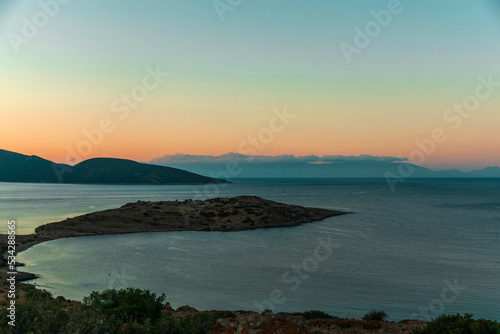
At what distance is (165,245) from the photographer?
6053cm

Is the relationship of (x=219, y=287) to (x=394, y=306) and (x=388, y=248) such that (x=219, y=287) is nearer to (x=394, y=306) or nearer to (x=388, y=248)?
(x=394, y=306)

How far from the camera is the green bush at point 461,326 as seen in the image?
12.8m

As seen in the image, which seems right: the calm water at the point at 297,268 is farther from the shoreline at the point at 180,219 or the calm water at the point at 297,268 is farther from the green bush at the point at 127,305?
the green bush at the point at 127,305

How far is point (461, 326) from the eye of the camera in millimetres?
13297

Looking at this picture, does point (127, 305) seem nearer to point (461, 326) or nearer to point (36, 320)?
point (36, 320)

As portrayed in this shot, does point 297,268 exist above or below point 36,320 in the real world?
below

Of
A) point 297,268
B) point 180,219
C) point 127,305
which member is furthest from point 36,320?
point 180,219

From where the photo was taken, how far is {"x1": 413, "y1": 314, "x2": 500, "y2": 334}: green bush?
12750 mm

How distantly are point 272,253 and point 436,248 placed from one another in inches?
1048

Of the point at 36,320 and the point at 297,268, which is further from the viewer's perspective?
the point at 297,268

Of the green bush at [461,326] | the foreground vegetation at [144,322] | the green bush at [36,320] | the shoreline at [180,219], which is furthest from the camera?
the shoreline at [180,219]

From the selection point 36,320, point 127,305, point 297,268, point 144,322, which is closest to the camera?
point 36,320

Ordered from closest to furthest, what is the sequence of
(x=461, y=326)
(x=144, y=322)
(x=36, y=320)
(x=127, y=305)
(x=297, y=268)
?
(x=36, y=320), (x=461, y=326), (x=144, y=322), (x=127, y=305), (x=297, y=268)

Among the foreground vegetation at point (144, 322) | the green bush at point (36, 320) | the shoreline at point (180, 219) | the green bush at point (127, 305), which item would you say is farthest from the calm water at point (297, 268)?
the green bush at point (36, 320)
